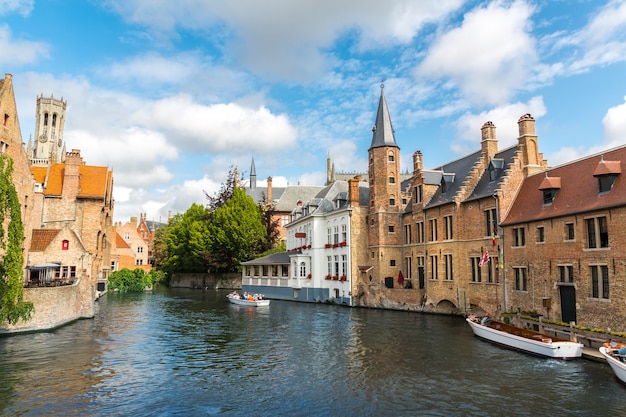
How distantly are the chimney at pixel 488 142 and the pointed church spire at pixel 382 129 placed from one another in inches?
361

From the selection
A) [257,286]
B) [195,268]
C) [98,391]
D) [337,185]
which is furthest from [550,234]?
[195,268]

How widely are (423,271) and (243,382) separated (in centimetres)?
2504

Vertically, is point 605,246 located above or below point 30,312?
above

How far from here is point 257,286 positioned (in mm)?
54969

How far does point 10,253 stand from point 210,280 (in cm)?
4961

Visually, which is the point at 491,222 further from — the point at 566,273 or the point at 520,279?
the point at 566,273

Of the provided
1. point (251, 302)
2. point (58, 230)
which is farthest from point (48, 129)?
point (251, 302)

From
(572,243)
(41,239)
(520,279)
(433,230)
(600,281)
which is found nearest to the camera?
(600,281)

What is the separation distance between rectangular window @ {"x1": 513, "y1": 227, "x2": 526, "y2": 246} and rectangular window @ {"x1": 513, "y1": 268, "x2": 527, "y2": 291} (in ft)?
5.54

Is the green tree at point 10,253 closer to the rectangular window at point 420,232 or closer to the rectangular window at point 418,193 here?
the rectangular window at point 420,232

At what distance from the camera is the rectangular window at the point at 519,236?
2933 centimetres

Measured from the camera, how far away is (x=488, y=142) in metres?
36.1

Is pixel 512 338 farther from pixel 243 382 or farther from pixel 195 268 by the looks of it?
pixel 195 268

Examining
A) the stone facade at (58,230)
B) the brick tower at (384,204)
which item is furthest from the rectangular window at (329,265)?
the stone facade at (58,230)
